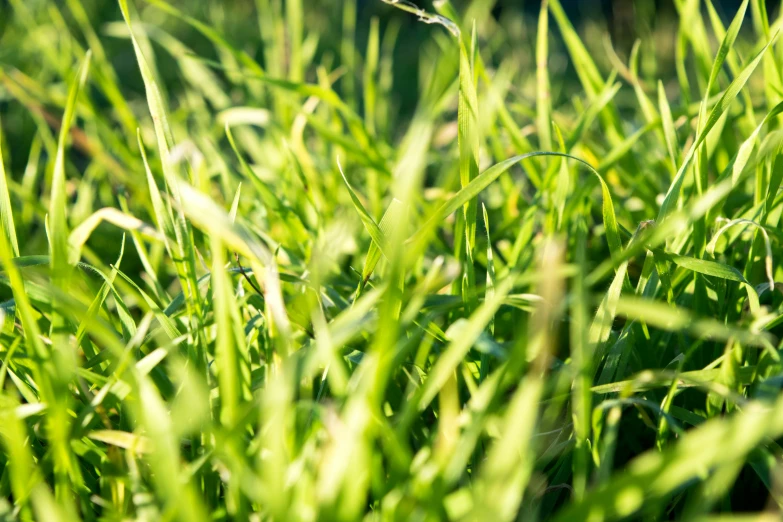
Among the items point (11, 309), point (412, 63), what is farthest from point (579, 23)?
point (11, 309)

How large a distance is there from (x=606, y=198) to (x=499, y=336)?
202mm

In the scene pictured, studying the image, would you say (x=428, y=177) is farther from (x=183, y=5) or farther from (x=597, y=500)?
(x=183, y=5)

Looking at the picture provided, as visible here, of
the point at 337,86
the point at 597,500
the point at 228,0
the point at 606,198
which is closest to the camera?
the point at 597,500

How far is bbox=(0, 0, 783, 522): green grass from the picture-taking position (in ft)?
1.05

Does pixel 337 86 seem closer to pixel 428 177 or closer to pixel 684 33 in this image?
pixel 428 177

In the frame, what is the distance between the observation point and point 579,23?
138 inches

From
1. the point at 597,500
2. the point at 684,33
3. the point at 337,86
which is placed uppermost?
the point at 684,33

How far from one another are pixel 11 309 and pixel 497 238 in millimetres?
518

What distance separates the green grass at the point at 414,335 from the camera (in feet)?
1.05

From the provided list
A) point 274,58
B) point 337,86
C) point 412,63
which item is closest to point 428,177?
point 274,58

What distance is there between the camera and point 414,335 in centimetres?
40

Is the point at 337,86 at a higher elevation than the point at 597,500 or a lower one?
lower

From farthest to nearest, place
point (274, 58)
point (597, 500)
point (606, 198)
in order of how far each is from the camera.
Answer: point (274, 58), point (606, 198), point (597, 500)

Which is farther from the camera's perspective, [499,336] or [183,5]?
[183,5]
